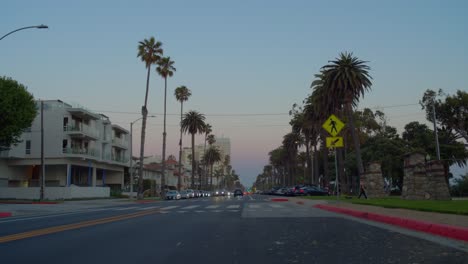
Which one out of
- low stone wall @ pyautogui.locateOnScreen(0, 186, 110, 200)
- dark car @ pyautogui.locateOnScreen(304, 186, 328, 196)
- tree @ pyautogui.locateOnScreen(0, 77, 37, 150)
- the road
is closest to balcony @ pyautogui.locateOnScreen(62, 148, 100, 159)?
low stone wall @ pyautogui.locateOnScreen(0, 186, 110, 200)

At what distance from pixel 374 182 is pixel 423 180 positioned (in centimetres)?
815

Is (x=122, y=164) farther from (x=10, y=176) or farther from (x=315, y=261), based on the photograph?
(x=315, y=261)

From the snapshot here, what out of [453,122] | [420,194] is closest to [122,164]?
[453,122]

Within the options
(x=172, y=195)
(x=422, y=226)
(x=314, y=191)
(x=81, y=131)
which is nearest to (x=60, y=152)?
(x=81, y=131)

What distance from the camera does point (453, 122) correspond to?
58125 mm

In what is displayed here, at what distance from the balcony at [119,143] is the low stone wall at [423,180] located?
55694 mm

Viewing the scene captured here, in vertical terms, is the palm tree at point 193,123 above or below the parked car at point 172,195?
above

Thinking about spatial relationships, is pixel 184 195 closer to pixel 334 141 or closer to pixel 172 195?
pixel 172 195

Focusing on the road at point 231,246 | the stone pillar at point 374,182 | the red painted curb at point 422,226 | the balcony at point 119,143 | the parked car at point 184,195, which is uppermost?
the balcony at point 119,143

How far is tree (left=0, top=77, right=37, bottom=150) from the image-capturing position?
41.1 meters

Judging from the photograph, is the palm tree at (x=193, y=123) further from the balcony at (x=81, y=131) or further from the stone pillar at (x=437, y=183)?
the stone pillar at (x=437, y=183)

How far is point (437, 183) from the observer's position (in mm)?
24844

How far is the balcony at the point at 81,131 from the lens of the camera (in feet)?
193

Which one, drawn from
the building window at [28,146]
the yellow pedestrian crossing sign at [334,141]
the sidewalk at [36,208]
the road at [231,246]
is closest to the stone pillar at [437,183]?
the yellow pedestrian crossing sign at [334,141]
